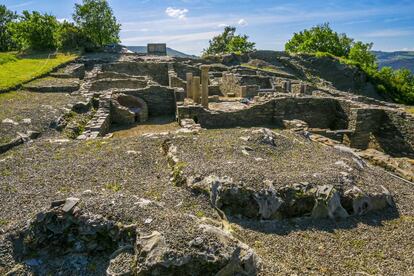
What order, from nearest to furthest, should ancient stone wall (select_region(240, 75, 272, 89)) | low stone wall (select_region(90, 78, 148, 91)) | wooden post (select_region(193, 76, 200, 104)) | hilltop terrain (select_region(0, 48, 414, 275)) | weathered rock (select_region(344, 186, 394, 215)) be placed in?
hilltop terrain (select_region(0, 48, 414, 275))
weathered rock (select_region(344, 186, 394, 215))
wooden post (select_region(193, 76, 200, 104))
low stone wall (select_region(90, 78, 148, 91))
ancient stone wall (select_region(240, 75, 272, 89))

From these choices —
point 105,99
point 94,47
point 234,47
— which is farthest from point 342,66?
point 105,99

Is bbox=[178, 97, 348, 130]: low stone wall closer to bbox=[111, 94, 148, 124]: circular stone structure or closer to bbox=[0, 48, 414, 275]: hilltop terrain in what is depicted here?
bbox=[0, 48, 414, 275]: hilltop terrain

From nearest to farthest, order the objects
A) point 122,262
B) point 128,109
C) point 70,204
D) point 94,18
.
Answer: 1. point 122,262
2. point 70,204
3. point 128,109
4. point 94,18

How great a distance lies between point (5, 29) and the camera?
Result: 199 ft

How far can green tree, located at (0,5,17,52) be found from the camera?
5967cm

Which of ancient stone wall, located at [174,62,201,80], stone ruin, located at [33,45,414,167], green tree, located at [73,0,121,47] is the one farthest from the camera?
green tree, located at [73,0,121,47]

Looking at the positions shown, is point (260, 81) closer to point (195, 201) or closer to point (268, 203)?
point (268, 203)

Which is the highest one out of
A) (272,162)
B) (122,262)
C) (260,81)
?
(260,81)

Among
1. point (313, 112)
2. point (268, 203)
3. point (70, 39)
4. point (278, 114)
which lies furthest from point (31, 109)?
point (70, 39)

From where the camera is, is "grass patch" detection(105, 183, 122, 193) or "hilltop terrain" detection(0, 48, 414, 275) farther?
"grass patch" detection(105, 183, 122, 193)

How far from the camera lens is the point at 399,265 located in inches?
320

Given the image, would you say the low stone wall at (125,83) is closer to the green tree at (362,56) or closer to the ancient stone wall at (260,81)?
the ancient stone wall at (260,81)

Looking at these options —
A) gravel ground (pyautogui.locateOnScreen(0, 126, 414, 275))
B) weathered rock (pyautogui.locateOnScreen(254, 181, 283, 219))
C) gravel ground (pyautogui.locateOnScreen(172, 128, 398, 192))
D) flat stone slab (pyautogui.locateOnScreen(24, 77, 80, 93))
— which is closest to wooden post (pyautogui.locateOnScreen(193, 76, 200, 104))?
flat stone slab (pyautogui.locateOnScreen(24, 77, 80, 93))

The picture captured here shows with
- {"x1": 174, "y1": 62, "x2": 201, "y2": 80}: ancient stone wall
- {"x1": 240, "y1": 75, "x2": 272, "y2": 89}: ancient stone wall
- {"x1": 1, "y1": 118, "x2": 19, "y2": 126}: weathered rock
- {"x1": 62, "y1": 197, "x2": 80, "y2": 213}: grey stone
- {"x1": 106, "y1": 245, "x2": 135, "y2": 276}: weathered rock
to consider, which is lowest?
{"x1": 106, "y1": 245, "x2": 135, "y2": 276}: weathered rock
